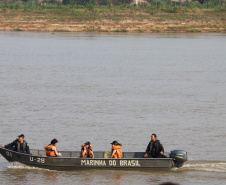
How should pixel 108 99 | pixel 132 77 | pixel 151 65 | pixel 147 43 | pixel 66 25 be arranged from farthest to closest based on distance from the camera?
1. pixel 66 25
2. pixel 147 43
3. pixel 151 65
4. pixel 132 77
5. pixel 108 99

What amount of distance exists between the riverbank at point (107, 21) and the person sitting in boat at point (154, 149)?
7028 centimetres

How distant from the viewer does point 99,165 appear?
61.7 feet

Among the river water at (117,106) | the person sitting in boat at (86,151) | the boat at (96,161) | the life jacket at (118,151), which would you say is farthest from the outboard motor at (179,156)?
the person sitting in boat at (86,151)

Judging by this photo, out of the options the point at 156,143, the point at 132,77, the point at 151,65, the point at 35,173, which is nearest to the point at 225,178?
the point at 156,143

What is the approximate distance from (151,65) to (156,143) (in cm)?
3183

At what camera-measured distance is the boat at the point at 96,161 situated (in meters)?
18.6

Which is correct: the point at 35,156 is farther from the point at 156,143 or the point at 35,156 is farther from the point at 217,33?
the point at 217,33

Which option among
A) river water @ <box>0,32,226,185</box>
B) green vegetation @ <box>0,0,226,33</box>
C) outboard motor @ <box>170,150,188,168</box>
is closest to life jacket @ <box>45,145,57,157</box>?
river water @ <box>0,32,226,185</box>

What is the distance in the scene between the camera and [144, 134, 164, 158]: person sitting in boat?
18.7 m

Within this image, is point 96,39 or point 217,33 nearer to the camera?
point 96,39

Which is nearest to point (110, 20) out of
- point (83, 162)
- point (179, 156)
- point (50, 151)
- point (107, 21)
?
point (107, 21)

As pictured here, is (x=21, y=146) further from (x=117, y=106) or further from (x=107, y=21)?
(x=107, y=21)

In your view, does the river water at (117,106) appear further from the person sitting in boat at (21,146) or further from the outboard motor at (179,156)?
the person sitting in boat at (21,146)

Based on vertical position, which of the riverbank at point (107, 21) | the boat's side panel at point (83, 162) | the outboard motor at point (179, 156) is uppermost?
the riverbank at point (107, 21)
